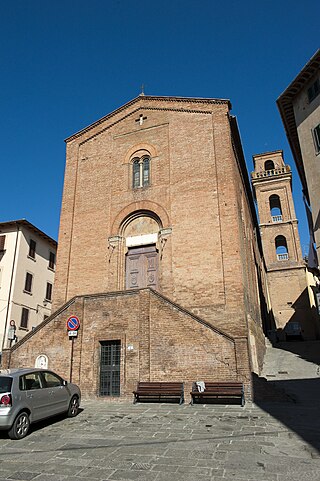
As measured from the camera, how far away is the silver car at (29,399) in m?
6.91

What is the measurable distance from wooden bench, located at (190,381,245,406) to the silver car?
364 cm

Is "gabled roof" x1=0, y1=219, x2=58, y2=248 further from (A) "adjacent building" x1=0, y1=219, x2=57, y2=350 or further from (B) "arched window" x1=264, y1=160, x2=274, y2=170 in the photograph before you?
(B) "arched window" x1=264, y1=160, x2=274, y2=170

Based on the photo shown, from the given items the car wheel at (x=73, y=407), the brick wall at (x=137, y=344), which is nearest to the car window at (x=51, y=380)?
the car wheel at (x=73, y=407)

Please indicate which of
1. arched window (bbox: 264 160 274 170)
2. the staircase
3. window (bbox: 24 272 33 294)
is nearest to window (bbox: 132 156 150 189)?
the staircase

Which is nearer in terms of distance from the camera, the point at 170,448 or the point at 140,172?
the point at 170,448

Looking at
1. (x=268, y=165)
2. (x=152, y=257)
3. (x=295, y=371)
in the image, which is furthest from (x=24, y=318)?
(x=268, y=165)

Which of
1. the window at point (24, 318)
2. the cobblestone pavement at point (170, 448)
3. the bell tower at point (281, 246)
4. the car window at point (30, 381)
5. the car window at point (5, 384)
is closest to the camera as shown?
the cobblestone pavement at point (170, 448)

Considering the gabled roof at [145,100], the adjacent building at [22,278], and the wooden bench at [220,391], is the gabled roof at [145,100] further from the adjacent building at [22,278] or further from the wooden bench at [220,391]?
the wooden bench at [220,391]

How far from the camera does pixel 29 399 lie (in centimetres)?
752

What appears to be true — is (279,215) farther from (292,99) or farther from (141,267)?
(141,267)

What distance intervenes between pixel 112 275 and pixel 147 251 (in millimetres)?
1953

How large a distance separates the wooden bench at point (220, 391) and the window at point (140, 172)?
33.8ft

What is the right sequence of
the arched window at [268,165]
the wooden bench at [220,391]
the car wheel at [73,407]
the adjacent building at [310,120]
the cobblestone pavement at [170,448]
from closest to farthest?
Answer: the cobblestone pavement at [170,448]
the car wheel at [73,407]
the wooden bench at [220,391]
the adjacent building at [310,120]
the arched window at [268,165]

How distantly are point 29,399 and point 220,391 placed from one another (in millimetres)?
5430
